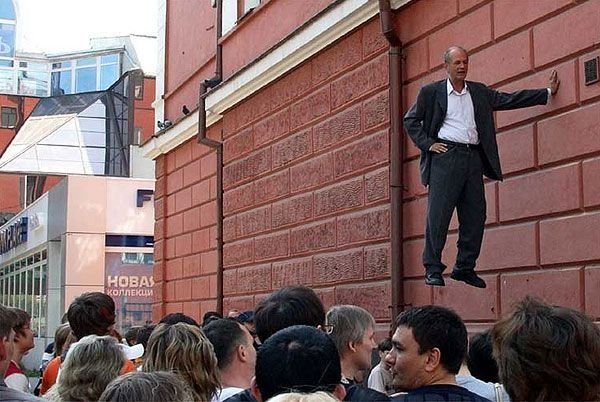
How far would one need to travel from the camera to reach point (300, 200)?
39.7ft

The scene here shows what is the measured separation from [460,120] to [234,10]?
314 inches

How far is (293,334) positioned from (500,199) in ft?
15.9

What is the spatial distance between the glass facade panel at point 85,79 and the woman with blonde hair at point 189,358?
56.2 meters

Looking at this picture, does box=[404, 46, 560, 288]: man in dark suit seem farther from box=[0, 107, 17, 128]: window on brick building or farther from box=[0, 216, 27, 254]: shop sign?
box=[0, 107, 17, 128]: window on brick building

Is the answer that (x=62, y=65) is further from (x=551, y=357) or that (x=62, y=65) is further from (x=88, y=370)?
(x=551, y=357)

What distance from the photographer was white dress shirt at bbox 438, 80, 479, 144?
297 inches

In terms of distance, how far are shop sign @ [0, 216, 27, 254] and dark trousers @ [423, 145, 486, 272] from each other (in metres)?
28.1

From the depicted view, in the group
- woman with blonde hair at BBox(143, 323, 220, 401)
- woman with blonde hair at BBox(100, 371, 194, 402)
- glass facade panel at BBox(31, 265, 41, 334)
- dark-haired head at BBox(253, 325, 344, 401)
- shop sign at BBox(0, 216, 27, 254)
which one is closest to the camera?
woman with blonde hair at BBox(100, 371, 194, 402)

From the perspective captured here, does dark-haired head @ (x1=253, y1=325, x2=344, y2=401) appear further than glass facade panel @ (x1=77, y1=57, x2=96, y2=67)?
No

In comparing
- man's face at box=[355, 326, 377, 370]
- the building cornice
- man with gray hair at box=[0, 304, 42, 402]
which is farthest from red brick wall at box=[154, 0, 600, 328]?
man with gray hair at box=[0, 304, 42, 402]

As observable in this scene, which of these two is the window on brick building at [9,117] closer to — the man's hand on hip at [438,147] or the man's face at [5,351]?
the man's hand on hip at [438,147]

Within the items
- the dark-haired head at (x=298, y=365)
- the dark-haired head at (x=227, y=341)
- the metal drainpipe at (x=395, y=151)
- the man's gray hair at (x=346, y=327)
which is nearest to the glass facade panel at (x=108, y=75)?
the metal drainpipe at (x=395, y=151)

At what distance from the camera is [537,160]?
25.6 feet

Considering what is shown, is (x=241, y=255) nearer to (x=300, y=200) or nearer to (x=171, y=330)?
(x=300, y=200)
